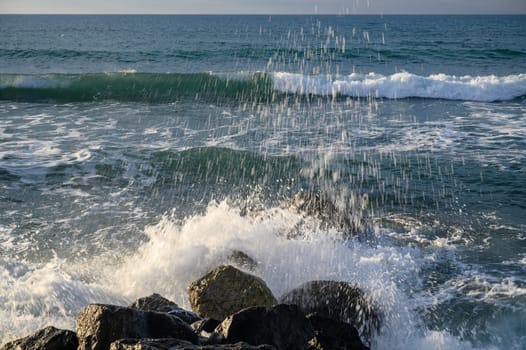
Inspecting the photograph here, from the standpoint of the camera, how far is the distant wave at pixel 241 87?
824 inches

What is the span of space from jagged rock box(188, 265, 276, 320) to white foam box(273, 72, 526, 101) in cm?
1654

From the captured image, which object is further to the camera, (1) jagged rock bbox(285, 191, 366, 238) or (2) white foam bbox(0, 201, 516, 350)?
(1) jagged rock bbox(285, 191, 366, 238)

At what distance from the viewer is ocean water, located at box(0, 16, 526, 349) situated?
247 inches

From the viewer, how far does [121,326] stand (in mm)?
4203

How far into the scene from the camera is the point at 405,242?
7883 millimetres

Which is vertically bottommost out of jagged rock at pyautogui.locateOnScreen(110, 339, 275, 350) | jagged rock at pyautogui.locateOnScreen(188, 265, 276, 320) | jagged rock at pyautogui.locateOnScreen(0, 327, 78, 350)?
jagged rock at pyautogui.locateOnScreen(188, 265, 276, 320)

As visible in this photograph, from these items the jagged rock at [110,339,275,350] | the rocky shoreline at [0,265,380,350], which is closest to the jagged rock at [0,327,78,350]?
the rocky shoreline at [0,265,380,350]

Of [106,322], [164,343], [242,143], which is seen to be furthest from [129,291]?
[242,143]

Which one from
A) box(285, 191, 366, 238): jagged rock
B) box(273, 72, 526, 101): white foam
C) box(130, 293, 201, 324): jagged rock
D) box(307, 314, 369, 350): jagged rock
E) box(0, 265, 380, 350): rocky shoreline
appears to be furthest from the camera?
box(273, 72, 526, 101): white foam

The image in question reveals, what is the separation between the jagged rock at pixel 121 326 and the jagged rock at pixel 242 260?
2476 millimetres

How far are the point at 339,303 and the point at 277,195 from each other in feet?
15.1

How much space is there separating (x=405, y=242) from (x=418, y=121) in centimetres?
884

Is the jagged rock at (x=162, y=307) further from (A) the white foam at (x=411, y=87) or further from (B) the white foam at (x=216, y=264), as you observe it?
(A) the white foam at (x=411, y=87)

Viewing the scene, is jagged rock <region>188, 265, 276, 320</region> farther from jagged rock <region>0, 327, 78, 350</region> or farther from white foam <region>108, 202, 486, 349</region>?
jagged rock <region>0, 327, 78, 350</region>
